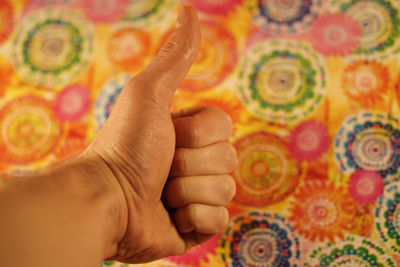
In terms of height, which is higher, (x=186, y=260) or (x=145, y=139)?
(x=145, y=139)

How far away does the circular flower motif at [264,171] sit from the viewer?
2.96 feet

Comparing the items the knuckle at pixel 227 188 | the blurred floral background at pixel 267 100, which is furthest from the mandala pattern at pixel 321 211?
the knuckle at pixel 227 188

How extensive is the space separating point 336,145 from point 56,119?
0.79 metres

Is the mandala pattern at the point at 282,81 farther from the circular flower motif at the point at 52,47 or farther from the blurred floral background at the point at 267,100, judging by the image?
the circular flower motif at the point at 52,47

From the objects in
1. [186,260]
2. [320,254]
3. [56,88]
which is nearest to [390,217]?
[320,254]

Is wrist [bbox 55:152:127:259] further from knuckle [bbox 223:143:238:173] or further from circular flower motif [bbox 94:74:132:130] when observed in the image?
circular flower motif [bbox 94:74:132:130]

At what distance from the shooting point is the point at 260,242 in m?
0.88

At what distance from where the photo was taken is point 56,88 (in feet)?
3.61

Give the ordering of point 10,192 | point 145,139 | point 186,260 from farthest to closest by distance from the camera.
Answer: point 186,260 < point 145,139 < point 10,192

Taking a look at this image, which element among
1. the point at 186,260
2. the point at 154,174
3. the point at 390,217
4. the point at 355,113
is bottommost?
the point at 186,260

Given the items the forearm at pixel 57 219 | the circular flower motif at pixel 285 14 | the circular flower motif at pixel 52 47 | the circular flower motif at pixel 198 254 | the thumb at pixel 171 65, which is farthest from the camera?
the circular flower motif at pixel 52 47

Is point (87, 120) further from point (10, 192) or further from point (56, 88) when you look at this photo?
point (10, 192)

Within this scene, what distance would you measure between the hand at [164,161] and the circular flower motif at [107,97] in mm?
294

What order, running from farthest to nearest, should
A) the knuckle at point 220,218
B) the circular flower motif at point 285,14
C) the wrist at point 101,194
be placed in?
the circular flower motif at point 285,14, the knuckle at point 220,218, the wrist at point 101,194
